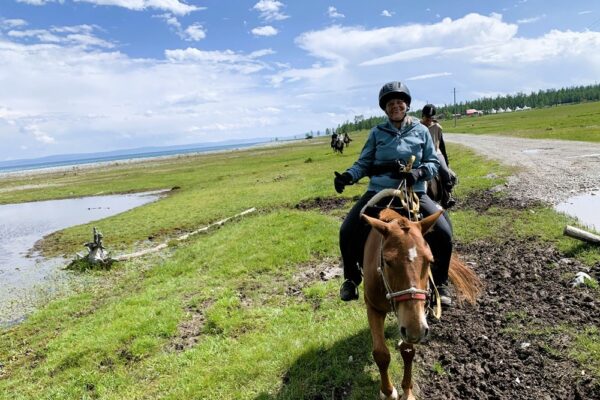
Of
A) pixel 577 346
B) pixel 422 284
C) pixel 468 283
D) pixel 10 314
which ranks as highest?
pixel 422 284

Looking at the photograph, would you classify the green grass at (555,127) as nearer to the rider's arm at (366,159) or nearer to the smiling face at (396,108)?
the smiling face at (396,108)

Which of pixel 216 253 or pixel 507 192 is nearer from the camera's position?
pixel 216 253

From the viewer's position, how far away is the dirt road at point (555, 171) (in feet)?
50.7

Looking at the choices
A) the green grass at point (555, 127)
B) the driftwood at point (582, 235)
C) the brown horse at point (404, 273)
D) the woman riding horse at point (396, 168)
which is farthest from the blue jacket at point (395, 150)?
the green grass at point (555, 127)

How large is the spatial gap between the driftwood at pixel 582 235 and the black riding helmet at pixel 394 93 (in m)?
6.33

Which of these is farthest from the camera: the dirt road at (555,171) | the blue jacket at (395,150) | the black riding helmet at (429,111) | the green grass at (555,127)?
the green grass at (555,127)

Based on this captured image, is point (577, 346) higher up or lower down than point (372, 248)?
lower down

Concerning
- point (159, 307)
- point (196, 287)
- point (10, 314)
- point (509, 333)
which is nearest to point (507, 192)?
point (509, 333)

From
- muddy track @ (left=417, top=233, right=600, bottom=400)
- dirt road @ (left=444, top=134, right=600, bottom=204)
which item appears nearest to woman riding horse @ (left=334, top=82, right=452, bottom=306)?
muddy track @ (left=417, top=233, right=600, bottom=400)

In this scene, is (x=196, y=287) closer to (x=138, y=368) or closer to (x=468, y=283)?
(x=138, y=368)

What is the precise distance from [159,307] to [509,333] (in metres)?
7.34

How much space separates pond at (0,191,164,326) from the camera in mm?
13594

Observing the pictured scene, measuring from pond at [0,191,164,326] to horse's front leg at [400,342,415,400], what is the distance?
1113cm

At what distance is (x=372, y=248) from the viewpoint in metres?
5.32
